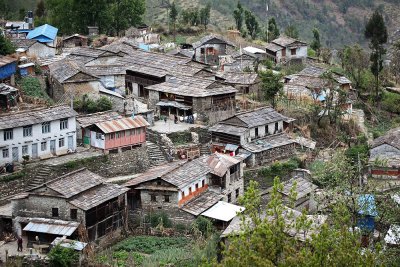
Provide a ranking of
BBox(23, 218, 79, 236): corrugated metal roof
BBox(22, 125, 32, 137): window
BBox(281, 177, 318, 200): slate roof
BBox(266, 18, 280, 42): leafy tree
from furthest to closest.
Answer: BBox(266, 18, 280, 42): leafy tree
BBox(281, 177, 318, 200): slate roof
BBox(22, 125, 32, 137): window
BBox(23, 218, 79, 236): corrugated metal roof

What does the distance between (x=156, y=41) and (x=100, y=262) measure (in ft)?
130

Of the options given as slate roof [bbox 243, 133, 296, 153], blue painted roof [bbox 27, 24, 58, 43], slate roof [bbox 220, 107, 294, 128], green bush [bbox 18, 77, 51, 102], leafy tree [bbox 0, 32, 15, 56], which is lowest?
slate roof [bbox 243, 133, 296, 153]

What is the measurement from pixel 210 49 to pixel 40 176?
2769cm

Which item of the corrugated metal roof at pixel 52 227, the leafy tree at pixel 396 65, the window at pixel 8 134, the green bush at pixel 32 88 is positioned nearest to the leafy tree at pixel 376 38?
→ the leafy tree at pixel 396 65

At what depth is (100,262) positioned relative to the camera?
1379 inches

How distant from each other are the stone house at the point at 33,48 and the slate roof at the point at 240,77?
12.9m

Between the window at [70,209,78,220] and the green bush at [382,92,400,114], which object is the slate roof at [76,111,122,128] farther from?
the green bush at [382,92,400,114]

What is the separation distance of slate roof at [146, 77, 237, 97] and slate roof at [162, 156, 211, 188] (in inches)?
305

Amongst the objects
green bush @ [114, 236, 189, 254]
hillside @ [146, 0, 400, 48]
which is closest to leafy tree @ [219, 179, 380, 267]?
green bush @ [114, 236, 189, 254]

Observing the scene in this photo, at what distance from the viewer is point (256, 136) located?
48.5 m

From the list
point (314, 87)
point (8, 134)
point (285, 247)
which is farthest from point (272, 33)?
point (285, 247)

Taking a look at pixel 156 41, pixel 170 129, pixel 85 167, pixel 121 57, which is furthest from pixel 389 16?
pixel 85 167

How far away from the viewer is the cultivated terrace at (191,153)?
100 ft

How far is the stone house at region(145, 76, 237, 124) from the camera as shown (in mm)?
50219
